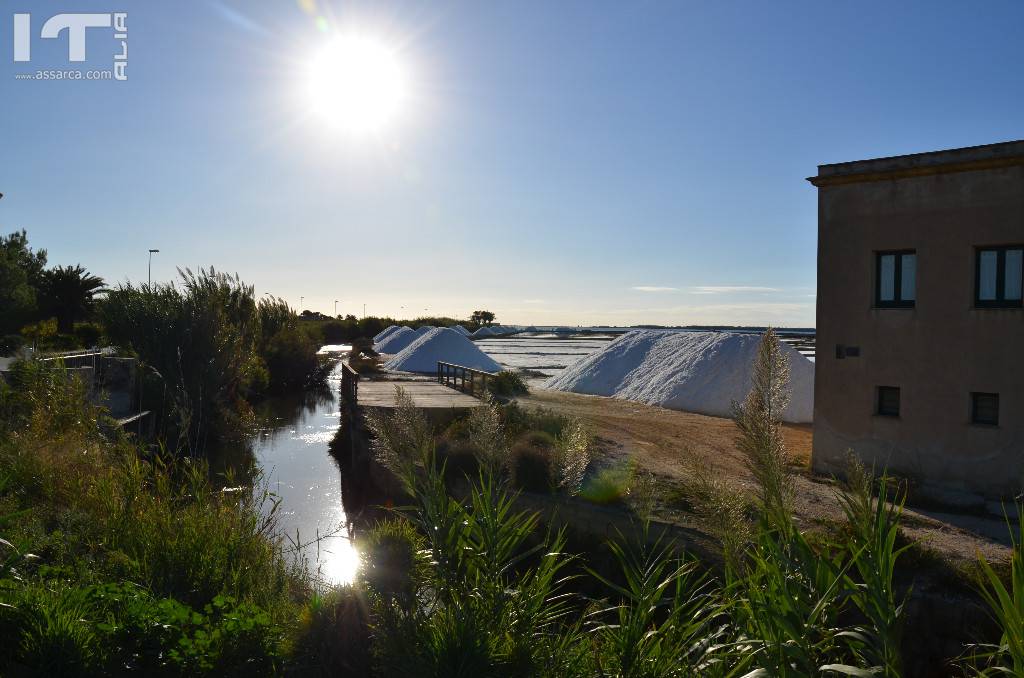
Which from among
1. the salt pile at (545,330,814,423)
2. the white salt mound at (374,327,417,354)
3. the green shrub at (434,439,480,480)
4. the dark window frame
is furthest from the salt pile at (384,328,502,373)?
the dark window frame

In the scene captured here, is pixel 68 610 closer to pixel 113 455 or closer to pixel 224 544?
pixel 224 544

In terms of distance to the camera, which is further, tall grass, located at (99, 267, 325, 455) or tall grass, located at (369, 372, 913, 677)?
tall grass, located at (99, 267, 325, 455)

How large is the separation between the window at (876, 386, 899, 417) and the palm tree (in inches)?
1533

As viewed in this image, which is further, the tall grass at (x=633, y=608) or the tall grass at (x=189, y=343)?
the tall grass at (x=189, y=343)

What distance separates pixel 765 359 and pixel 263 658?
9.34ft

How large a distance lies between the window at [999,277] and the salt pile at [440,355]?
83.2 feet

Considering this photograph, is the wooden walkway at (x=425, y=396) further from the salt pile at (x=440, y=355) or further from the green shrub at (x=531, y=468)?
the salt pile at (x=440, y=355)

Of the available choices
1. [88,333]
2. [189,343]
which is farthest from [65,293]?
[189,343]

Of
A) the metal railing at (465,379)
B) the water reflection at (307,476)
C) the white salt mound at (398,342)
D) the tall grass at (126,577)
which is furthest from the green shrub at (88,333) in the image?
the tall grass at (126,577)

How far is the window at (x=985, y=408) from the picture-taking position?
36.1 ft

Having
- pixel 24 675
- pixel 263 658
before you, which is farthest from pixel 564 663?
pixel 24 675

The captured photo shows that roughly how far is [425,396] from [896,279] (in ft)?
36.4

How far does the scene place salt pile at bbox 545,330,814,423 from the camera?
23.2 metres

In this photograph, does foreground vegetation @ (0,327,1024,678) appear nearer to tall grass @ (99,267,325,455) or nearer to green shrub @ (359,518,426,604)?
green shrub @ (359,518,426,604)
